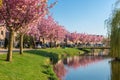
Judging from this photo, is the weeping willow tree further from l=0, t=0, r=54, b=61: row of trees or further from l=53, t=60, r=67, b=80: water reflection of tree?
l=0, t=0, r=54, b=61: row of trees

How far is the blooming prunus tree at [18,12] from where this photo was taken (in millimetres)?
28719

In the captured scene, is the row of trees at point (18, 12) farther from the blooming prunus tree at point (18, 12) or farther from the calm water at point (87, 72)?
the calm water at point (87, 72)

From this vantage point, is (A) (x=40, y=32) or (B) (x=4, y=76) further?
(A) (x=40, y=32)

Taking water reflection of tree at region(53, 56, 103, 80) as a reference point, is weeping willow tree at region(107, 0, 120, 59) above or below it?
above

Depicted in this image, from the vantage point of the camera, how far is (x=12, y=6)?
2870 cm

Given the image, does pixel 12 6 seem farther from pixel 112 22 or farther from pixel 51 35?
pixel 51 35

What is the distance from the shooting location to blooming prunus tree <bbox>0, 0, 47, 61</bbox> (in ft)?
94.2

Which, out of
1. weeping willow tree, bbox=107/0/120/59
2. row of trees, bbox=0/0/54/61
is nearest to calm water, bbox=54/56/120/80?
weeping willow tree, bbox=107/0/120/59

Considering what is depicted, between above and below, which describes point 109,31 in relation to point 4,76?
above

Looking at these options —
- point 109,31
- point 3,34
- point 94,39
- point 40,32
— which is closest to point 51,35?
point 40,32

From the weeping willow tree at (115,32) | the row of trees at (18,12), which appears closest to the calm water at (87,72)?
the weeping willow tree at (115,32)

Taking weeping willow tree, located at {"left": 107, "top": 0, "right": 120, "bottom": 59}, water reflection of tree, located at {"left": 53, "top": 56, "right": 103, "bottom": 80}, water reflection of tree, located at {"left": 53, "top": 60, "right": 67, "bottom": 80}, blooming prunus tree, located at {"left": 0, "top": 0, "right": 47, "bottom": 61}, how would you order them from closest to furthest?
blooming prunus tree, located at {"left": 0, "top": 0, "right": 47, "bottom": 61} → water reflection of tree, located at {"left": 53, "top": 60, "right": 67, "bottom": 80} → water reflection of tree, located at {"left": 53, "top": 56, "right": 103, "bottom": 80} → weeping willow tree, located at {"left": 107, "top": 0, "right": 120, "bottom": 59}

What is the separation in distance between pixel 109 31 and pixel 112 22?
1.76 m

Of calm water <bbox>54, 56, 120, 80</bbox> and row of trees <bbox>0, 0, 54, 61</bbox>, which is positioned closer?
row of trees <bbox>0, 0, 54, 61</bbox>
